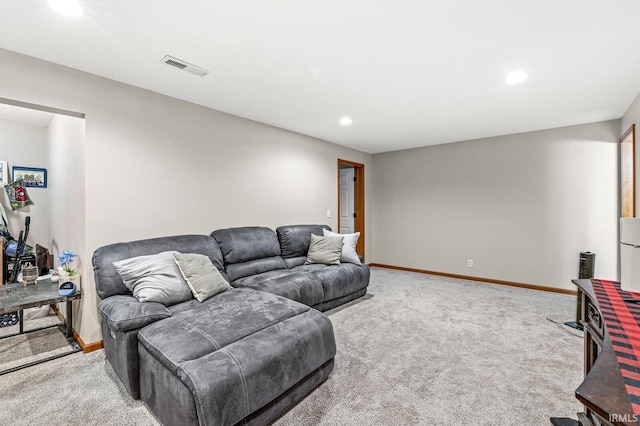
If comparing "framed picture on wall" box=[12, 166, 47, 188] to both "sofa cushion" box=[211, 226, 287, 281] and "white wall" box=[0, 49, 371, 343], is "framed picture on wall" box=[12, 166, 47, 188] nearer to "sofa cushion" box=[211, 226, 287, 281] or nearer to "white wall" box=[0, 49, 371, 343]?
"white wall" box=[0, 49, 371, 343]

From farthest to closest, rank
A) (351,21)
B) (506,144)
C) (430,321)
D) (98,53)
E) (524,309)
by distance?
(506,144)
(524,309)
(430,321)
(98,53)
(351,21)

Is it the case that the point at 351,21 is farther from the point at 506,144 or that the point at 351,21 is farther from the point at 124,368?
the point at 506,144

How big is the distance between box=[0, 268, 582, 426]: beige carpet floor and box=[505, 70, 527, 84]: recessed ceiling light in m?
2.44

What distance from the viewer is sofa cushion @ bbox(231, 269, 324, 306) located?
9.88 feet


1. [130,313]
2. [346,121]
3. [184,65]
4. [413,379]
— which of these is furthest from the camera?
[346,121]

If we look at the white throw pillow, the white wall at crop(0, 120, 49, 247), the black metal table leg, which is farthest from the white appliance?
the white wall at crop(0, 120, 49, 247)

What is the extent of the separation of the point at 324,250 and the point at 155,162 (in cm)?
232

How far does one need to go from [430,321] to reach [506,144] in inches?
130

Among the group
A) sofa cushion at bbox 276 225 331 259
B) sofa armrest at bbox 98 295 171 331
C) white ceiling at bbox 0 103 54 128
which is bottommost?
sofa armrest at bbox 98 295 171 331

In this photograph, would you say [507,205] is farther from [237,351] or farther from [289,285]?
[237,351]

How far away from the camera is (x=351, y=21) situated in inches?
74.5

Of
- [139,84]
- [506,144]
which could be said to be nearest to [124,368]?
[139,84]

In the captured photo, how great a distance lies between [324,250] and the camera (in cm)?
414

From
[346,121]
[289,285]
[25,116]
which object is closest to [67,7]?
[289,285]
